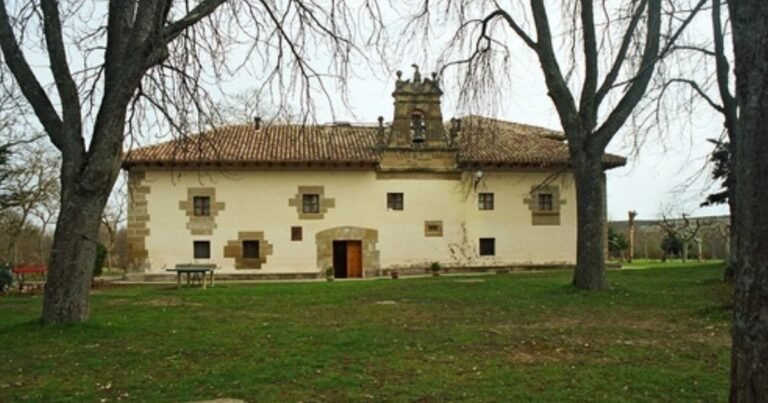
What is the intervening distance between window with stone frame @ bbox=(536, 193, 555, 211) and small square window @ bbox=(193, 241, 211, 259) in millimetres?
13277

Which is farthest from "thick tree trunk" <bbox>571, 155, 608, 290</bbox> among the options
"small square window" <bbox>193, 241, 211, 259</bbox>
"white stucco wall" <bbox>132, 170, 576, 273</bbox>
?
"small square window" <bbox>193, 241, 211, 259</bbox>

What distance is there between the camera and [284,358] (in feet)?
21.7

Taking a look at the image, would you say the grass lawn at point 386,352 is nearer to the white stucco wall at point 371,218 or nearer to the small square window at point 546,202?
the white stucco wall at point 371,218

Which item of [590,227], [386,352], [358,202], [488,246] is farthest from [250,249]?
[386,352]

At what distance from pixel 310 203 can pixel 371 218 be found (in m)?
2.48

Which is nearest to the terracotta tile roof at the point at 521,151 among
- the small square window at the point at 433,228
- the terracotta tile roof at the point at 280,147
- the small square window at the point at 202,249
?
the small square window at the point at 433,228

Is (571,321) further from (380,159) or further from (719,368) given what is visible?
(380,159)

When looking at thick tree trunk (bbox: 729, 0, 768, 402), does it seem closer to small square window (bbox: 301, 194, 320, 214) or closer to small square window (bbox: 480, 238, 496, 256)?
small square window (bbox: 301, 194, 320, 214)

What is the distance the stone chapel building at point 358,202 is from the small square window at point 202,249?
0.13ft

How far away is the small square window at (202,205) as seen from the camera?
26812mm

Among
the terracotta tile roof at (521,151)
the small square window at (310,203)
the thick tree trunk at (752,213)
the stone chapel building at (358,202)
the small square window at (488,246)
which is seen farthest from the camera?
the small square window at (488,246)

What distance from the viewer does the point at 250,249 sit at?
26938 millimetres

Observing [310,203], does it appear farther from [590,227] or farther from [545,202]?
[590,227]

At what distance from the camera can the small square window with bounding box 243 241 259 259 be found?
88.1ft
